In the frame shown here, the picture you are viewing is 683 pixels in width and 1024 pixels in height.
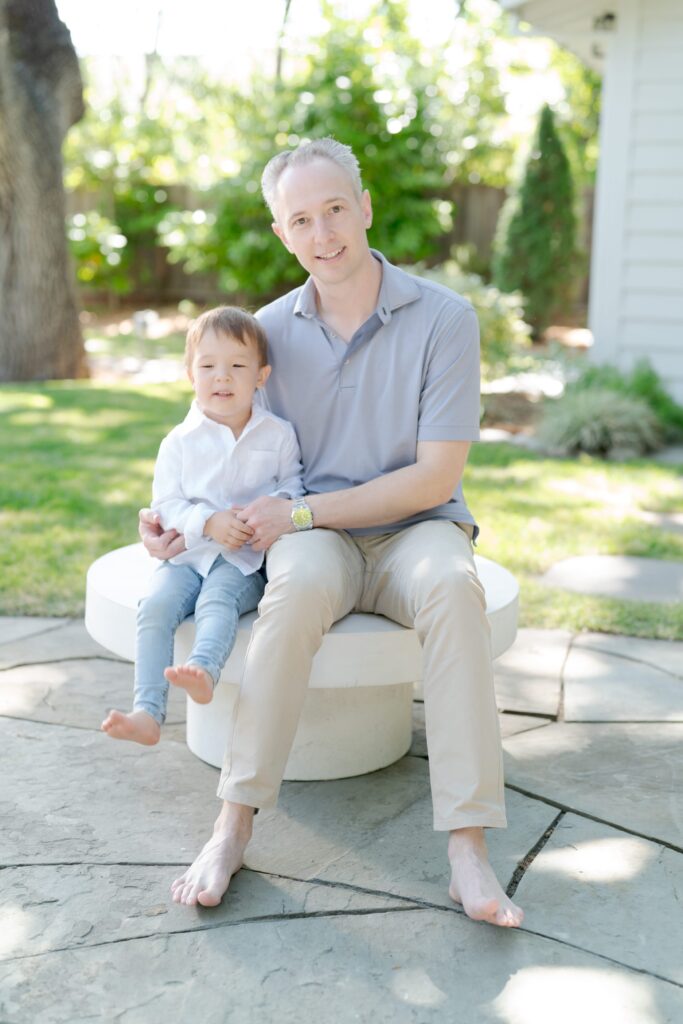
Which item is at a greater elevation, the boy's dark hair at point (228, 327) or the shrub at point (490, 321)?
the boy's dark hair at point (228, 327)

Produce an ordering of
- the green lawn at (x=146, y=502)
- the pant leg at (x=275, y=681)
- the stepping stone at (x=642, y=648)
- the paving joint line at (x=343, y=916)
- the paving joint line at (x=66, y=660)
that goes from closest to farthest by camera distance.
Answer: the paving joint line at (x=343, y=916) → the pant leg at (x=275, y=681) → the paving joint line at (x=66, y=660) → the stepping stone at (x=642, y=648) → the green lawn at (x=146, y=502)

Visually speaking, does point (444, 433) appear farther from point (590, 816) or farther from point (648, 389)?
point (648, 389)

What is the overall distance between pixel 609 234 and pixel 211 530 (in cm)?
549

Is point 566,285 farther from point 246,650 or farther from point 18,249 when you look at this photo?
point 246,650

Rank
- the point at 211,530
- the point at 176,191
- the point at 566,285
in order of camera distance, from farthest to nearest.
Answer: the point at 176,191, the point at 566,285, the point at 211,530

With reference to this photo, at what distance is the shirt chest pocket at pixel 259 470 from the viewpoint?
2.54 m

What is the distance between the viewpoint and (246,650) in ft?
7.36

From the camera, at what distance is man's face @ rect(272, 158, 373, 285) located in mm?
2475

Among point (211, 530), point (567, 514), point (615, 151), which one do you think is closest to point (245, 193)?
point (615, 151)

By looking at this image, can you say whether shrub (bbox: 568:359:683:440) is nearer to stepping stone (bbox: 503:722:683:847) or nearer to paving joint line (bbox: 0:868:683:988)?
stepping stone (bbox: 503:722:683:847)

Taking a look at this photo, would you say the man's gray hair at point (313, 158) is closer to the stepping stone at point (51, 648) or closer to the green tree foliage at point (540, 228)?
the stepping stone at point (51, 648)

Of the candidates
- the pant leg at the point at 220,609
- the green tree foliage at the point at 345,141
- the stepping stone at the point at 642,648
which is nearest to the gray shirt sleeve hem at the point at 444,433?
the pant leg at the point at 220,609

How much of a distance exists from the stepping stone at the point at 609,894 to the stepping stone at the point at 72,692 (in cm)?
110

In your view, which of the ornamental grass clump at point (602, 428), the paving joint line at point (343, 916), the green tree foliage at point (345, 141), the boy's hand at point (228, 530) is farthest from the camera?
the green tree foliage at point (345, 141)
